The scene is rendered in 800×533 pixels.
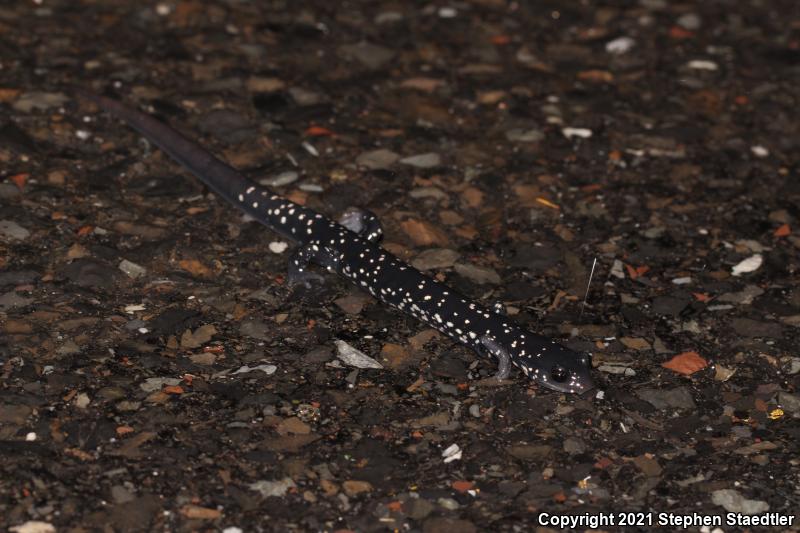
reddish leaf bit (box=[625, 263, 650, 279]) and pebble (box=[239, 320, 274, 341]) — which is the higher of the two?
pebble (box=[239, 320, 274, 341])

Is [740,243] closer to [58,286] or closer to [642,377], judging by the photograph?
[642,377]

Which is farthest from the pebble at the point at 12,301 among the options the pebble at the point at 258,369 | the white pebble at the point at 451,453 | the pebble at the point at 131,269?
the white pebble at the point at 451,453

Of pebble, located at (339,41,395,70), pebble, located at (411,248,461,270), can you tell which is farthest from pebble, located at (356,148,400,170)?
pebble, located at (339,41,395,70)

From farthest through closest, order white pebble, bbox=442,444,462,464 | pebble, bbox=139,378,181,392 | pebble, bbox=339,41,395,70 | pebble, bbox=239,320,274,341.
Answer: pebble, bbox=339,41,395,70 → pebble, bbox=239,320,274,341 → pebble, bbox=139,378,181,392 → white pebble, bbox=442,444,462,464

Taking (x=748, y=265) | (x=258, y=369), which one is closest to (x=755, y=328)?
(x=748, y=265)

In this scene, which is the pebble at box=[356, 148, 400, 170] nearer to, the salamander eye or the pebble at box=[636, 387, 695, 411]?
the salamander eye

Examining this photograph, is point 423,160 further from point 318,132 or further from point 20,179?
point 20,179
